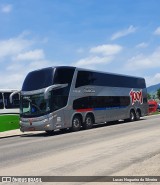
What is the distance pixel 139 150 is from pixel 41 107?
11.0 meters

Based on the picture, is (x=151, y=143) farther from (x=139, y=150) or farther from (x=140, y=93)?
(x=140, y=93)

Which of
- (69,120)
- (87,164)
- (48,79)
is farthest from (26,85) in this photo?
(87,164)

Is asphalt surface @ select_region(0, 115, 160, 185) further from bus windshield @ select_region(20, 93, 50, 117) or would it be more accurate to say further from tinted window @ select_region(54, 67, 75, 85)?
tinted window @ select_region(54, 67, 75, 85)

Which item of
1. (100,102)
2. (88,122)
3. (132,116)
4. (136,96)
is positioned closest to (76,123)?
(88,122)

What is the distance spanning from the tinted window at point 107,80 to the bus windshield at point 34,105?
10.9 ft

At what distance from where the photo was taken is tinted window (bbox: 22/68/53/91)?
22.8 meters

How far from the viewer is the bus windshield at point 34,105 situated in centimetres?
2275

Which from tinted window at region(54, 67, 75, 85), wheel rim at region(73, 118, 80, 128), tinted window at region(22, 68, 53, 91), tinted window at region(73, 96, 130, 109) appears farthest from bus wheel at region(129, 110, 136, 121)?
tinted window at region(22, 68, 53, 91)

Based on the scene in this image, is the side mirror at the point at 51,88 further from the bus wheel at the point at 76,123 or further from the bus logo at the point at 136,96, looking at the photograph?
the bus logo at the point at 136,96

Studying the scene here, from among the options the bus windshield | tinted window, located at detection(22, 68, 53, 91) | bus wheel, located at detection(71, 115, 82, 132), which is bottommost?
bus wheel, located at detection(71, 115, 82, 132)

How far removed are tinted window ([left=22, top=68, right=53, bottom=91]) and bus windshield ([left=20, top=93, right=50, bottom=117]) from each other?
540 mm

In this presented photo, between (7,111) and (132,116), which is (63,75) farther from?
(7,111)

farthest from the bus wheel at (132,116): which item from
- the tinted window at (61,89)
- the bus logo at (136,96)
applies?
the tinted window at (61,89)

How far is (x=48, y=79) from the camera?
22.8m
